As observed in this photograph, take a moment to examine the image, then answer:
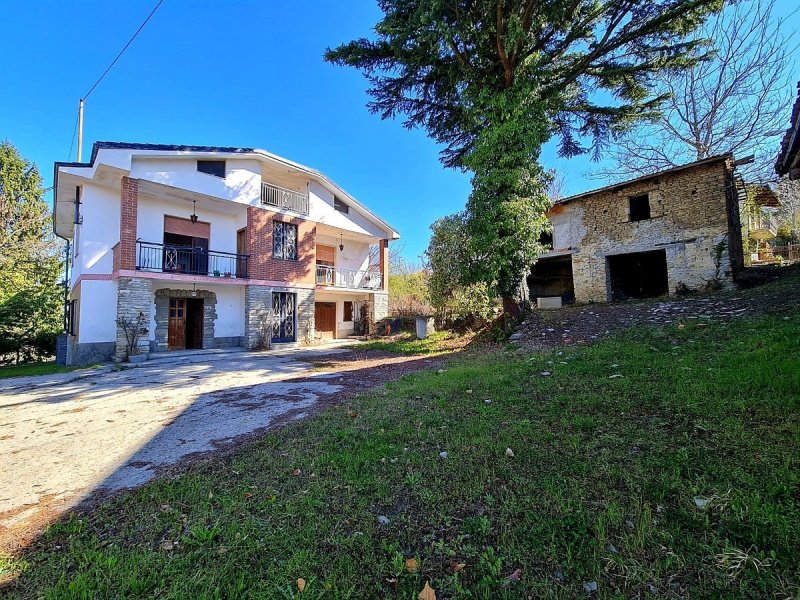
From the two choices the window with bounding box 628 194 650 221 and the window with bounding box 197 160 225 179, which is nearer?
the window with bounding box 197 160 225 179

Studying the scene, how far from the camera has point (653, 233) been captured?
43.8ft

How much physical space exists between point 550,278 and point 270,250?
1485cm

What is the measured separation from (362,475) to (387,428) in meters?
1.04

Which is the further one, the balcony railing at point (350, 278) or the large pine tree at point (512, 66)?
the balcony railing at point (350, 278)

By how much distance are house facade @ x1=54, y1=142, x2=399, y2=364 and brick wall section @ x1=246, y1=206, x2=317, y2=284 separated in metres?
0.05

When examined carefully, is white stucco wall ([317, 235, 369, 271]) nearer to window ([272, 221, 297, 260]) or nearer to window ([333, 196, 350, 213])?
window ([333, 196, 350, 213])

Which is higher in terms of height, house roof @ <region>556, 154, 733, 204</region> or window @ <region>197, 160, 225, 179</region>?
window @ <region>197, 160, 225, 179</region>

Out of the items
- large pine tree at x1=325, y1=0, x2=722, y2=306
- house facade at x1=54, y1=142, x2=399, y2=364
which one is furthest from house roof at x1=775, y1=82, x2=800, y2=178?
house facade at x1=54, y1=142, x2=399, y2=364

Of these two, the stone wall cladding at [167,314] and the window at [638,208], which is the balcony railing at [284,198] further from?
the window at [638,208]

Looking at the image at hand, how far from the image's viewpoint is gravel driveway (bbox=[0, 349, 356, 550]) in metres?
2.95

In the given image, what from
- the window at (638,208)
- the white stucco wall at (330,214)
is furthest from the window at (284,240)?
the window at (638,208)

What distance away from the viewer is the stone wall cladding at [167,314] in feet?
40.4

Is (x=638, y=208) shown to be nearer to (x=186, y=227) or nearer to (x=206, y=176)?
(x=206, y=176)

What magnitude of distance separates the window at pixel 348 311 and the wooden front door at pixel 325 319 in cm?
76
